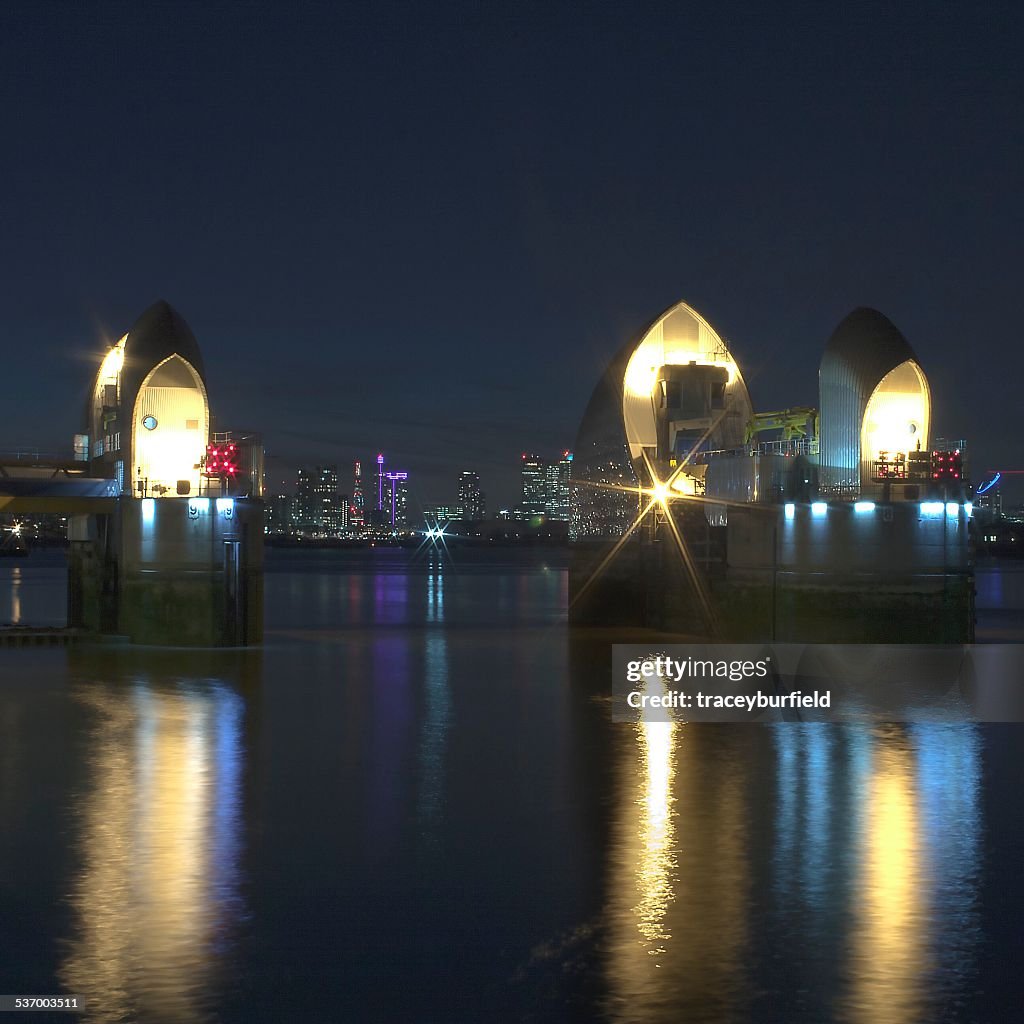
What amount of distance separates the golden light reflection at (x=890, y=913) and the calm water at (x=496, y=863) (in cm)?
4

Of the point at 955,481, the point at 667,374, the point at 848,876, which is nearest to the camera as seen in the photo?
the point at 848,876

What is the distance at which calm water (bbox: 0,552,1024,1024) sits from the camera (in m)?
11.8

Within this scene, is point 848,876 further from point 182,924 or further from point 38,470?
point 38,470

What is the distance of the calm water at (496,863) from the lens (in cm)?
1184

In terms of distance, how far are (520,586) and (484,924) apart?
87.8 meters

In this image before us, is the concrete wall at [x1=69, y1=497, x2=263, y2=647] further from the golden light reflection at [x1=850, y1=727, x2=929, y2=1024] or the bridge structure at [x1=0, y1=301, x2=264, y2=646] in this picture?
the golden light reflection at [x1=850, y1=727, x2=929, y2=1024]

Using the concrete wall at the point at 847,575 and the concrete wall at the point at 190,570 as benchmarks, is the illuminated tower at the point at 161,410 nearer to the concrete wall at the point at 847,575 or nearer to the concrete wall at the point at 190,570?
the concrete wall at the point at 190,570

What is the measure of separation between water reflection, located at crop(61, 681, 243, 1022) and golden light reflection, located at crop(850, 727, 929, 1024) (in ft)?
17.7

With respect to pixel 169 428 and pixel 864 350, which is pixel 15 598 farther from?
pixel 864 350

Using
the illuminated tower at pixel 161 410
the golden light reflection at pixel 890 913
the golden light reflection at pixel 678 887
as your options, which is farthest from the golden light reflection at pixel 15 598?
the golden light reflection at pixel 890 913

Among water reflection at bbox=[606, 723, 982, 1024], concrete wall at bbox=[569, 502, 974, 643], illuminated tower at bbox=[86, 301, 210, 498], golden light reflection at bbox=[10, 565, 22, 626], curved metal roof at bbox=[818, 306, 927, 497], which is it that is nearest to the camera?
water reflection at bbox=[606, 723, 982, 1024]

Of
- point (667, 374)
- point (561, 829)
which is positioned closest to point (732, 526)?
point (667, 374)

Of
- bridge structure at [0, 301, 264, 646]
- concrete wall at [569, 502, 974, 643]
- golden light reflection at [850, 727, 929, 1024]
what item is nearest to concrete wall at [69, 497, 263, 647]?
bridge structure at [0, 301, 264, 646]

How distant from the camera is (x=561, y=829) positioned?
58.1 feet
